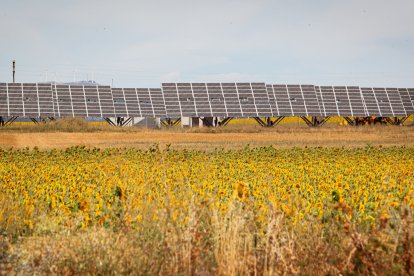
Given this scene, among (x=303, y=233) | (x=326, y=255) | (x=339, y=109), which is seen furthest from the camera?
(x=339, y=109)

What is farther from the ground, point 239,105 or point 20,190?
point 239,105

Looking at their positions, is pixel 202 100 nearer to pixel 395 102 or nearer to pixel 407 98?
pixel 395 102

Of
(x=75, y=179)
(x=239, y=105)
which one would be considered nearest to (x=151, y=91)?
(x=239, y=105)

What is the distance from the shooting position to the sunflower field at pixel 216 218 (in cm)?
535

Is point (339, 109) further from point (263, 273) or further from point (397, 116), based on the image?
point (263, 273)

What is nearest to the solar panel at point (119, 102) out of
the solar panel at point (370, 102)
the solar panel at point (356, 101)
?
the solar panel at point (356, 101)

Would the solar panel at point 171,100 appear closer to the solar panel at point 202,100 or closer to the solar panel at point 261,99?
the solar panel at point 202,100

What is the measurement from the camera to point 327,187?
9805 millimetres

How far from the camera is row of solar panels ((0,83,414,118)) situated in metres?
41.8

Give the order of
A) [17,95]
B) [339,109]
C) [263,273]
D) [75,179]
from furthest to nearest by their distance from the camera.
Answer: [339,109] → [17,95] → [75,179] → [263,273]

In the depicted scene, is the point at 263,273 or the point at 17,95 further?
the point at 17,95

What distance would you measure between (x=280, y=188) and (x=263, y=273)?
4436mm

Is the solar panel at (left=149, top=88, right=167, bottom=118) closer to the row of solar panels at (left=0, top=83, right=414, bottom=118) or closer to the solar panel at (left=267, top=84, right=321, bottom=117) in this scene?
the row of solar panels at (left=0, top=83, right=414, bottom=118)

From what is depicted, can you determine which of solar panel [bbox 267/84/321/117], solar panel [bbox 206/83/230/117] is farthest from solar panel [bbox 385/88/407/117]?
solar panel [bbox 206/83/230/117]
